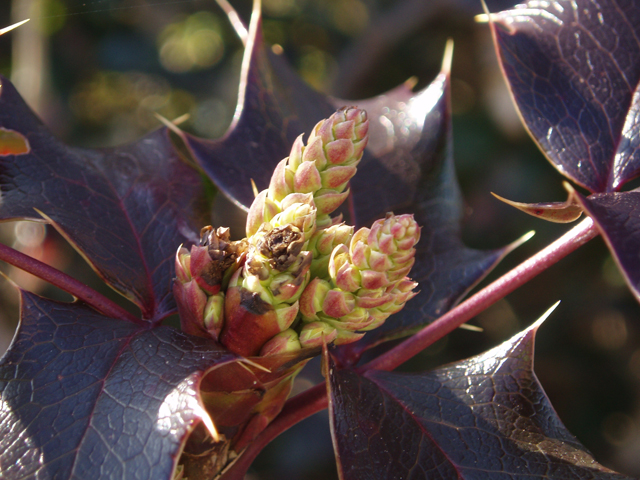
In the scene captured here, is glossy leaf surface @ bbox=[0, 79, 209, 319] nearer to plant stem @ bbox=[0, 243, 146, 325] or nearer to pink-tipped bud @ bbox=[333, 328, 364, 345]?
plant stem @ bbox=[0, 243, 146, 325]

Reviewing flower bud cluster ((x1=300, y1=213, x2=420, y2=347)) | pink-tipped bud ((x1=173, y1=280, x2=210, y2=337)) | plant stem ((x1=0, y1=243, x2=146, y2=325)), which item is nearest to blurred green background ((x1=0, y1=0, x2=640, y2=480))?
plant stem ((x1=0, y1=243, x2=146, y2=325))

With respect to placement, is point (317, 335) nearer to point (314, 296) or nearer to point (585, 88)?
point (314, 296)

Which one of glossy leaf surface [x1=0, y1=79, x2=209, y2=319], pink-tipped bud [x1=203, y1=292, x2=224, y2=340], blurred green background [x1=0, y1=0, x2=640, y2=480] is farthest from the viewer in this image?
blurred green background [x1=0, y1=0, x2=640, y2=480]

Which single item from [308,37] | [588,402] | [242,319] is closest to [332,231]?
[242,319]

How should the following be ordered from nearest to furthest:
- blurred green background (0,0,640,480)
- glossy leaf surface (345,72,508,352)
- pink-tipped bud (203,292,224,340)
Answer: pink-tipped bud (203,292,224,340) < glossy leaf surface (345,72,508,352) < blurred green background (0,0,640,480)

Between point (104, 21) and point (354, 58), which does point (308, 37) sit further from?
point (104, 21)

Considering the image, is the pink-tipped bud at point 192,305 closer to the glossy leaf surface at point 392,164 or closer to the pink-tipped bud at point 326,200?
the pink-tipped bud at point 326,200

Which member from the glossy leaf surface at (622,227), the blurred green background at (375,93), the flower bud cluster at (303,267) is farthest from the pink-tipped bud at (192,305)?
the blurred green background at (375,93)
